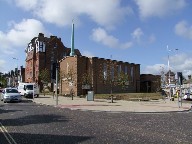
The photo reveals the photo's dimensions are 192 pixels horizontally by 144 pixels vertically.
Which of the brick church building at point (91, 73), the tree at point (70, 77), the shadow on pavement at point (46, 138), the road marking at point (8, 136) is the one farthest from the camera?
the brick church building at point (91, 73)

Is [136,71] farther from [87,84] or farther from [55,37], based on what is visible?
[55,37]

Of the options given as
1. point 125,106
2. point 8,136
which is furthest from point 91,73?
point 8,136

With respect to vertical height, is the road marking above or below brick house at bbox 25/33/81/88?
below

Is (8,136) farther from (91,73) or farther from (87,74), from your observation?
(91,73)

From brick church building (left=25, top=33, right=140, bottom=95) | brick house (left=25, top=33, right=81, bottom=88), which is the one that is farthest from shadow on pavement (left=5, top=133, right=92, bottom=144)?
brick house (left=25, top=33, right=81, bottom=88)

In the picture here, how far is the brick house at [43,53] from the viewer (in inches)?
3824

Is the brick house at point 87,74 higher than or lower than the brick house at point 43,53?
lower

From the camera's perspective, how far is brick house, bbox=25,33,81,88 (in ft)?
319

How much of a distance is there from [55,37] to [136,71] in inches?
1262

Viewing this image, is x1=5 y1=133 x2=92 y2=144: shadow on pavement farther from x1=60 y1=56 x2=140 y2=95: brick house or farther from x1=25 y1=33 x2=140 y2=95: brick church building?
Answer: x1=60 y1=56 x2=140 y2=95: brick house

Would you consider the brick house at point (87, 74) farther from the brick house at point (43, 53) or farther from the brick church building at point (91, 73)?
the brick house at point (43, 53)

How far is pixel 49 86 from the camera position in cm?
8569

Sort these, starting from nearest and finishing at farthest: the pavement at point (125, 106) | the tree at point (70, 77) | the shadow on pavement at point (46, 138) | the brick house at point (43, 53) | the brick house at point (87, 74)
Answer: the shadow on pavement at point (46, 138) < the pavement at point (125, 106) < the tree at point (70, 77) < the brick house at point (87, 74) < the brick house at point (43, 53)

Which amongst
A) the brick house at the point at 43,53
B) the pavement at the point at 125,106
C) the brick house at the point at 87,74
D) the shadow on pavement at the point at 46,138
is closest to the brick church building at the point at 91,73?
the brick house at the point at 87,74
